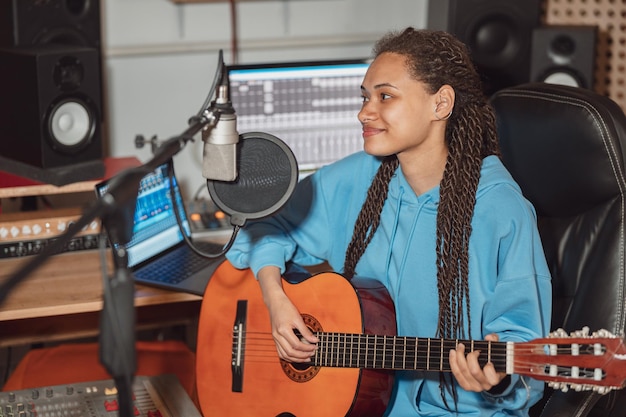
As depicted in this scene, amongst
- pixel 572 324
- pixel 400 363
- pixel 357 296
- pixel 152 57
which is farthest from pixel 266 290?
pixel 152 57

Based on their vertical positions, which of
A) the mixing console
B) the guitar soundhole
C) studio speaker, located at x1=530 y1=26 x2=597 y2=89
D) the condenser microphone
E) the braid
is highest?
studio speaker, located at x1=530 y1=26 x2=597 y2=89

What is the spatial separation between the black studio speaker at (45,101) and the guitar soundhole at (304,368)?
0.82 metres

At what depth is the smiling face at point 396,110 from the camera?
1.83 metres

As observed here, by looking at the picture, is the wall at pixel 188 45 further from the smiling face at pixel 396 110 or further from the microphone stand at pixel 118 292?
the microphone stand at pixel 118 292

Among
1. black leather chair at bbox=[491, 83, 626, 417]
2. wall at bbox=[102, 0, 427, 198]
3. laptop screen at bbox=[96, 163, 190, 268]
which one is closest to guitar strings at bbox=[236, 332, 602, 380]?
black leather chair at bbox=[491, 83, 626, 417]

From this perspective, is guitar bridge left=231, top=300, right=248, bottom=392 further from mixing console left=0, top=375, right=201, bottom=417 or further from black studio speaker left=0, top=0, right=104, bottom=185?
black studio speaker left=0, top=0, right=104, bottom=185

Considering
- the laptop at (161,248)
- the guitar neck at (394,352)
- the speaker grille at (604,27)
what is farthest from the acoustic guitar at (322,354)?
the speaker grille at (604,27)

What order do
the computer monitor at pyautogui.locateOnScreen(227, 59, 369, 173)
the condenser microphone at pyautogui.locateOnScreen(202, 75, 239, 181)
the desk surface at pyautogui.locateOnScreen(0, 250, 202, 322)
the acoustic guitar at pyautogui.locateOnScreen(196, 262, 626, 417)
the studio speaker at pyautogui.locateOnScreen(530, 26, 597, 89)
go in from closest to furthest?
the condenser microphone at pyautogui.locateOnScreen(202, 75, 239, 181) → the acoustic guitar at pyautogui.locateOnScreen(196, 262, 626, 417) → the desk surface at pyautogui.locateOnScreen(0, 250, 202, 322) → the computer monitor at pyautogui.locateOnScreen(227, 59, 369, 173) → the studio speaker at pyautogui.locateOnScreen(530, 26, 597, 89)

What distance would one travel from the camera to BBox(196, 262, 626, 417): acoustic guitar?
1658 mm

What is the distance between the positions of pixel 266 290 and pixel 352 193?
31cm

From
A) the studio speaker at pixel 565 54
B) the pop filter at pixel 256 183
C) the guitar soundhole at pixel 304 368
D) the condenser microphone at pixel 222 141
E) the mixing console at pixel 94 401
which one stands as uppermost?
the studio speaker at pixel 565 54

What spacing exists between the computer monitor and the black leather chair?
913 mm

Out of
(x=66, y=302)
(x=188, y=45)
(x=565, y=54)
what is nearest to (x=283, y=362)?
(x=66, y=302)

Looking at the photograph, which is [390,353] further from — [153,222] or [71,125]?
[71,125]
